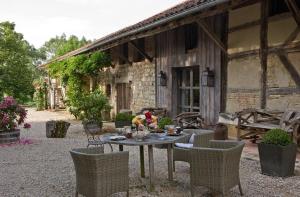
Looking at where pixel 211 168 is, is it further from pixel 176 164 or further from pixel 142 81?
pixel 142 81

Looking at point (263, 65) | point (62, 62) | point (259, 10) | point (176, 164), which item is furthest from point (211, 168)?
point (62, 62)

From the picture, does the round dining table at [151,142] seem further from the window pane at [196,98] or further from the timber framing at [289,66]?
the window pane at [196,98]

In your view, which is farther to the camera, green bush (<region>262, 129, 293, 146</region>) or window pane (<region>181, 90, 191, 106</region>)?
window pane (<region>181, 90, 191, 106</region>)

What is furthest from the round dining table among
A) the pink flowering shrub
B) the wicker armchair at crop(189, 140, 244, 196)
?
the pink flowering shrub

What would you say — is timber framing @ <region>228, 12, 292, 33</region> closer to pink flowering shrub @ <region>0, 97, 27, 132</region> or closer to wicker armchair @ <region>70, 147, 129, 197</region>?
wicker armchair @ <region>70, 147, 129, 197</region>

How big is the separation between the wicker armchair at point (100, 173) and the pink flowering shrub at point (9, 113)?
5.51 m

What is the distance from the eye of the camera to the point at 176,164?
19.9 ft

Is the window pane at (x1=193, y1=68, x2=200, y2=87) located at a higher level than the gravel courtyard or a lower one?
higher

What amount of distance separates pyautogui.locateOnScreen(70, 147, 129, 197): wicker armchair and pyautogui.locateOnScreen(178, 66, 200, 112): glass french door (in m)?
5.73

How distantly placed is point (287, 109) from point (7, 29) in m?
14.9

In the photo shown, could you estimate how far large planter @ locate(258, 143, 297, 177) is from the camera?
5094mm

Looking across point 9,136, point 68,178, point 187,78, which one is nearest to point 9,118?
point 9,136

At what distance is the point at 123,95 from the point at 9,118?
5.89 meters

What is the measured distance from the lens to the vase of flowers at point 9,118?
29.2 feet
